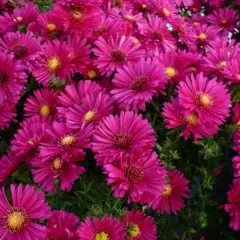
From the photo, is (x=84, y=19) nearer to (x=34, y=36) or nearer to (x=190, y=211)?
(x=34, y=36)

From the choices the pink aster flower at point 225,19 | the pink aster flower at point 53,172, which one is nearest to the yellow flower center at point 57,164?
the pink aster flower at point 53,172

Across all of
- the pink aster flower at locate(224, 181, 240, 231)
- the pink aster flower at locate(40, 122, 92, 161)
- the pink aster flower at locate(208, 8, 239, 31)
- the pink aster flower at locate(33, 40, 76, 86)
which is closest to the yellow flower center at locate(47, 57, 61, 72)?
the pink aster flower at locate(33, 40, 76, 86)

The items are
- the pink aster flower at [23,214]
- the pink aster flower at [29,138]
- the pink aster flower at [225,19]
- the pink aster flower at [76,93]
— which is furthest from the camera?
the pink aster flower at [225,19]

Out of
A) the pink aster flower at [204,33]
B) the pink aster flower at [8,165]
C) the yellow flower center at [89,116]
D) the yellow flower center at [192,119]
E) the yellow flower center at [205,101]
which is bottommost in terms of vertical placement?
the pink aster flower at [8,165]

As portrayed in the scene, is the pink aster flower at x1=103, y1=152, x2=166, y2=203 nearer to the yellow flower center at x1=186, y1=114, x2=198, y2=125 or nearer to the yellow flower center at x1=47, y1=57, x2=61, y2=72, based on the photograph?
the yellow flower center at x1=186, y1=114, x2=198, y2=125

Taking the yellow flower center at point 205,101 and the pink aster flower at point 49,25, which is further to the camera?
the pink aster flower at point 49,25

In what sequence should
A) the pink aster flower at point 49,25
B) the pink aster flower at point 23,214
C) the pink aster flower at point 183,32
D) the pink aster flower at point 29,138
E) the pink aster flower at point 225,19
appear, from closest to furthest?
the pink aster flower at point 23,214
the pink aster flower at point 29,138
the pink aster flower at point 49,25
the pink aster flower at point 183,32
the pink aster flower at point 225,19

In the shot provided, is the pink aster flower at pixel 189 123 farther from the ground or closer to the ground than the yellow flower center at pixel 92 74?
farther from the ground

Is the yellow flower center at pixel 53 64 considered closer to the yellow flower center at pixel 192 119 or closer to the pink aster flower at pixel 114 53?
the pink aster flower at pixel 114 53
